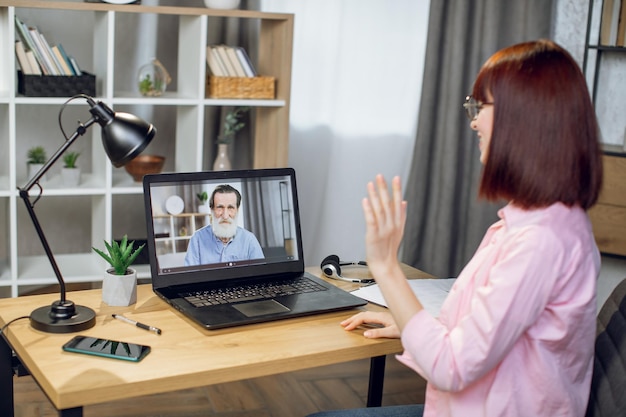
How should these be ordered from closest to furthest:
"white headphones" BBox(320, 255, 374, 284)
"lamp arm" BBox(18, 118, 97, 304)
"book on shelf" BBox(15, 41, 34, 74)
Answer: "lamp arm" BBox(18, 118, 97, 304) < "white headphones" BBox(320, 255, 374, 284) < "book on shelf" BBox(15, 41, 34, 74)

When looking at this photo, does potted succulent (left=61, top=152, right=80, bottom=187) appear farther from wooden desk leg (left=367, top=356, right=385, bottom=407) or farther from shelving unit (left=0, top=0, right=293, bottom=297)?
wooden desk leg (left=367, top=356, right=385, bottom=407)

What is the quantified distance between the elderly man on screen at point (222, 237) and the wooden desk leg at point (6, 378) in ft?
1.36

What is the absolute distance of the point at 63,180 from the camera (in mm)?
3281

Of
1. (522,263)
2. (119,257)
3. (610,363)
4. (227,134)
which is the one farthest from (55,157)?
(227,134)

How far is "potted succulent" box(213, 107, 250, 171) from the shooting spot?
348cm

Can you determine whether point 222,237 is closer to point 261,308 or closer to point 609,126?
point 261,308

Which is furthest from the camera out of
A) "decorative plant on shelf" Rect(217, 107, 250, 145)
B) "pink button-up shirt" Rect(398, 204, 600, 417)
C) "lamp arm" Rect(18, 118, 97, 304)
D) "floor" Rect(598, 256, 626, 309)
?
"floor" Rect(598, 256, 626, 309)

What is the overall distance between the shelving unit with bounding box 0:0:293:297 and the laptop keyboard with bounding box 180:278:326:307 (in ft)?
4.93

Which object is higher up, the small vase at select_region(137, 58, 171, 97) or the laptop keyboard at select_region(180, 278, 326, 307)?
the small vase at select_region(137, 58, 171, 97)

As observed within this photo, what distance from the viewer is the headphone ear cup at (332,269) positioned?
206 cm

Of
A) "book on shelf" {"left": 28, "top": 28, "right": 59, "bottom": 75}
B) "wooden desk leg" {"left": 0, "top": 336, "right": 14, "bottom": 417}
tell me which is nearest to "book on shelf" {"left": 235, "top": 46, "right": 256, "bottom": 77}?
"book on shelf" {"left": 28, "top": 28, "right": 59, "bottom": 75}

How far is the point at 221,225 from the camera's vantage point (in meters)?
1.85

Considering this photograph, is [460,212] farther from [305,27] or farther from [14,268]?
[14,268]

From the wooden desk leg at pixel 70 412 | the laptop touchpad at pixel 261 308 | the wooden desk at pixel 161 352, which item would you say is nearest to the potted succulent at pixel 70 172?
the wooden desk at pixel 161 352
